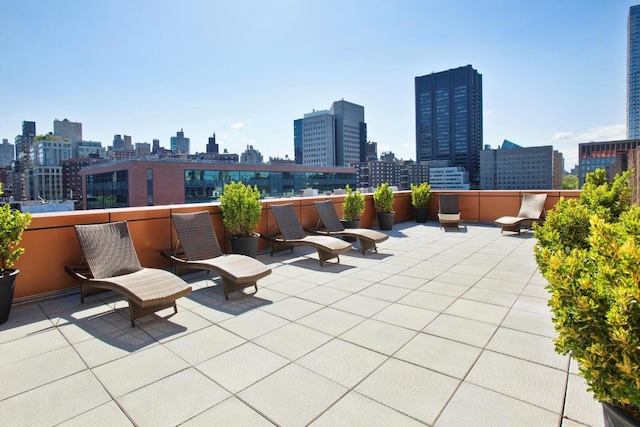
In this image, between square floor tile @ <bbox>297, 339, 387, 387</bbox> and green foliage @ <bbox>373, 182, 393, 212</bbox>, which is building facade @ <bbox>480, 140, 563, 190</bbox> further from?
square floor tile @ <bbox>297, 339, 387, 387</bbox>

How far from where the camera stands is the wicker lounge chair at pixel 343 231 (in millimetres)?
7812

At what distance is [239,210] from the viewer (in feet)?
23.0

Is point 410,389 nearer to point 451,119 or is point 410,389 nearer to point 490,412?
point 490,412

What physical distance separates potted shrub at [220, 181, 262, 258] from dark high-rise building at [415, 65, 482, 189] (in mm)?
168391

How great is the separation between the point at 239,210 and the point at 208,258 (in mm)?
1502

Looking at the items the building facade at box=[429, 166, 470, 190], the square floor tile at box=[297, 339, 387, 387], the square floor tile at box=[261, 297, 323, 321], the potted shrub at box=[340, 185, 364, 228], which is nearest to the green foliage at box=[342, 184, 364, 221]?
the potted shrub at box=[340, 185, 364, 228]

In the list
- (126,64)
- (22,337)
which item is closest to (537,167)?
(126,64)

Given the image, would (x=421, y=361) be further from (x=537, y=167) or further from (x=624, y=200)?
(x=537, y=167)

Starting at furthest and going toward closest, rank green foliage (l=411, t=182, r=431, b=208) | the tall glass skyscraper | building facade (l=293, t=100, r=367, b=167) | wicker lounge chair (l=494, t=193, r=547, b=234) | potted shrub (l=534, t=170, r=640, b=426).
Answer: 1. building facade (l=293, t=100, r=367, b=167)
2. the tall glass skyscraper
3. green foliage (l=411, t=182, r=431, b=208)
4. wicker lounge chair (l=494, t=193, r=547, b=234)
5. potted shrub (l=534, t=170, r=640, b=426)

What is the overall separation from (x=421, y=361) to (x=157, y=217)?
504 centimetres

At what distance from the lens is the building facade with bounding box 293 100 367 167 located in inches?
6649

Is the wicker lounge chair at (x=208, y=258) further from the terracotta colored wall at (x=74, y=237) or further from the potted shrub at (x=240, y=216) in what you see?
the potted shrub at (x=240, y=216)

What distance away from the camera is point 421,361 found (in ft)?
10.3

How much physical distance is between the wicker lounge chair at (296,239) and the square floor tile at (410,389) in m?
3.73
